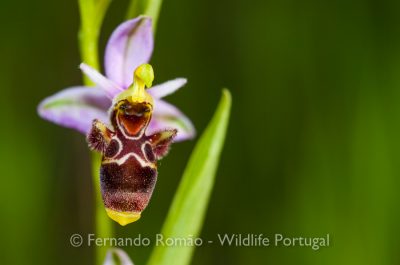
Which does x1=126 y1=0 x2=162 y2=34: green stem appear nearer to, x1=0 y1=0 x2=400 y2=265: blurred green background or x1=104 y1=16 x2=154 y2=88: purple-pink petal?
x1=104 y1=16 x2=154 y2=88: purple-pink petal

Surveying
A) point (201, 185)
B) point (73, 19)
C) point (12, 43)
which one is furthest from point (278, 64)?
point (201, 185)

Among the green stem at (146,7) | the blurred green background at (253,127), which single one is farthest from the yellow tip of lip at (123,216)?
the blurred green background at (253,127)

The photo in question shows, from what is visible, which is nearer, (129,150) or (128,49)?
(129,150)

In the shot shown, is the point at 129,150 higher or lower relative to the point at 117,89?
lower

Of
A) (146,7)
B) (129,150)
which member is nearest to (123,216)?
(129,150)

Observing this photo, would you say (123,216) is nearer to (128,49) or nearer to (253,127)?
(128,49)

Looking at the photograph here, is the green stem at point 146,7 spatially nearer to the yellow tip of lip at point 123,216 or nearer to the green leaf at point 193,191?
the green leaf at point 193,191
